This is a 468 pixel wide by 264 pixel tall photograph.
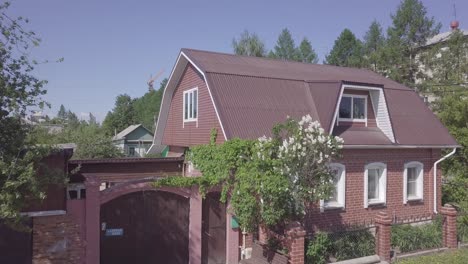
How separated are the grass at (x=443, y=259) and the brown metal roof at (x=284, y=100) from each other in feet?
13.5

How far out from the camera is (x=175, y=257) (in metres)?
11.9

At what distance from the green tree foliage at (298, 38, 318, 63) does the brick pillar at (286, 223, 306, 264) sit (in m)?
39.8

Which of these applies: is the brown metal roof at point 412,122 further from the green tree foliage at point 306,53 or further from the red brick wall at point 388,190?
the green tree foliage at point 306,53

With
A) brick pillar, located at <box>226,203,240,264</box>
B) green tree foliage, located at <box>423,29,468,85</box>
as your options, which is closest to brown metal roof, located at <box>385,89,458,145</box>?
brick pillar, located at <box>226,203,240,264</box>

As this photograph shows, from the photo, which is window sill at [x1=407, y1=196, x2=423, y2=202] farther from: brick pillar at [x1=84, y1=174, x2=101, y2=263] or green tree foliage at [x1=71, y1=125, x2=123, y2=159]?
green tree foliage at [x1=71, y1=125, x2=123, y2=159]

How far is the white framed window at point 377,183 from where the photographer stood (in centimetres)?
1533

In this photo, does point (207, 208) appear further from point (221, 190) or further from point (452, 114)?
point (452, 114)

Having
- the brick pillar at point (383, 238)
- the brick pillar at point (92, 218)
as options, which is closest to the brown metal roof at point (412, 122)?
the brick pillar at point (383, 238)

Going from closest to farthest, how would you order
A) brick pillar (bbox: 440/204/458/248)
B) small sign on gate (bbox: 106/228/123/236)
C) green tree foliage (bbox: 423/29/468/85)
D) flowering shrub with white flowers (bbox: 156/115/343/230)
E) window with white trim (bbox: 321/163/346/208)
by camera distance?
flowering shrub with white flowers (bbox: 156/115/343/230) < small sign on gate (bbox: 106/228/123/236) < brick pillar (bbox: 440/204/458/248) < window with white trim (bbox: 321/163/346/208) < green tree foliage (bbox: 423/29/468/85)

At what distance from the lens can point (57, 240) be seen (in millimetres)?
10000

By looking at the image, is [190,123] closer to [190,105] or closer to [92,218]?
[190,105]

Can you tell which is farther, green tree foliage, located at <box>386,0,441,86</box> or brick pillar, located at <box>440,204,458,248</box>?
green tree foliage, located at <box>386,0,441,86</box>

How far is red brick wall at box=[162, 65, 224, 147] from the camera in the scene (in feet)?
50.6

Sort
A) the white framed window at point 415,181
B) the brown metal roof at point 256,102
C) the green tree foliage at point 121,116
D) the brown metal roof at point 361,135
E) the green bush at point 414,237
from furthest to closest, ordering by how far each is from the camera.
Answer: the green tree foliage at point 121,116 → the white framed window at point 415,181 → the brown metal roof at point 361,135 → the brown metal roof at point 256,102 → the green bush at point 414,237
